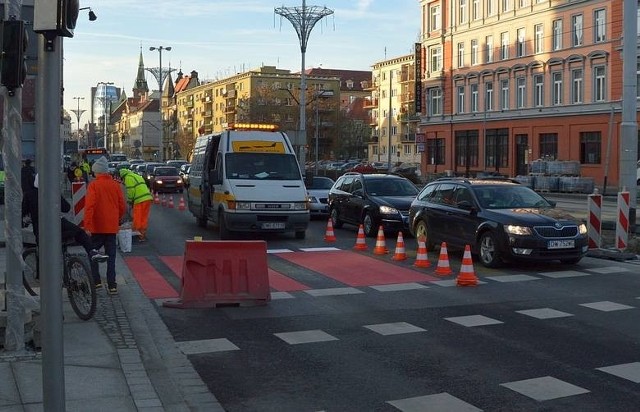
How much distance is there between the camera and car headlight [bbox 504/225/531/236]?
13.5m

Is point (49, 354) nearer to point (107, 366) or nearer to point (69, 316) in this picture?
point (107, 366)

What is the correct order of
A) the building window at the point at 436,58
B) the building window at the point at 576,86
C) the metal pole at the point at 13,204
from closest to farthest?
the metal pole at the point at 13,204 < the building window at the point at 576,86 < the building window at the point at 436,58

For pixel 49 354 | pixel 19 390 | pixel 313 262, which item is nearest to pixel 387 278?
pixel 313 262

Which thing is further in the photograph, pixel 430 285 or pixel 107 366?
pixel 430 285

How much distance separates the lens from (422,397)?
6.32m

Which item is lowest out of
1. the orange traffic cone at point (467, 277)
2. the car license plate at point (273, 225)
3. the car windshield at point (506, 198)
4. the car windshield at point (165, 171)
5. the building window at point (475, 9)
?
the orange traffic cone at point (467, 277)

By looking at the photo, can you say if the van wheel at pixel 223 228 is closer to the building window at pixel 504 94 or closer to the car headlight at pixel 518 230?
the car headlight at pixel 518 230

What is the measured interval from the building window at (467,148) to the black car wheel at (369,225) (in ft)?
152

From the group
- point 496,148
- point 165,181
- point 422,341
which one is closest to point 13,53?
point 422,341

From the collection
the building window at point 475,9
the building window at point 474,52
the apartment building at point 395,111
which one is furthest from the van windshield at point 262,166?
the apartment building at point 395,111

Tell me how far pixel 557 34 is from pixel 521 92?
551 centimetres

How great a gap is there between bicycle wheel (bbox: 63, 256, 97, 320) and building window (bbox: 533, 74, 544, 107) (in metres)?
51.9

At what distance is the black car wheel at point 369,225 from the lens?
1984 centimetres

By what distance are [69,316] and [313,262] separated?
6429mm
